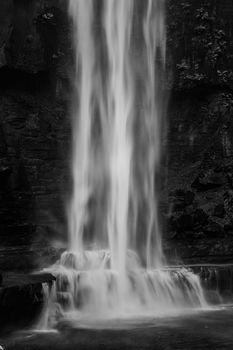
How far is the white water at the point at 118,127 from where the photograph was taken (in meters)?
15.8

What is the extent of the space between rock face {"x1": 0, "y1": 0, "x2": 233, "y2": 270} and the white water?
0.47 meters

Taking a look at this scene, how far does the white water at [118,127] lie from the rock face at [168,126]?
47cm

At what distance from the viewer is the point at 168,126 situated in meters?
17.7

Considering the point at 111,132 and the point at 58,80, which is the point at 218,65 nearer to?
the point at 111,132

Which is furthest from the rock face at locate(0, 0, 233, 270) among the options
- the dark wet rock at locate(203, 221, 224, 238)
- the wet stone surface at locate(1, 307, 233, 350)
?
the wet stone surface at locate(1, 307, 233, 350)

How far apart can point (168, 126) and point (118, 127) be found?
6.65 feet

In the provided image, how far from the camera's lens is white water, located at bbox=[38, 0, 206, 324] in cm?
1577

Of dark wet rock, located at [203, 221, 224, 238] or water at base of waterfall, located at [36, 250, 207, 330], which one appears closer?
water at base of waterfall, located at [36, 250, 207, 330]

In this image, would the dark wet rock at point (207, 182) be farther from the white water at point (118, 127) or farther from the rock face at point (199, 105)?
the white water at point (118, 127)

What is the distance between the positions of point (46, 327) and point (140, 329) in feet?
6.31

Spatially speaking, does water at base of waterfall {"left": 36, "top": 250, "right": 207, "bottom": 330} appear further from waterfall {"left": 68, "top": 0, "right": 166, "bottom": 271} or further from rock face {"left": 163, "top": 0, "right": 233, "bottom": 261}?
rock face {"left": 163, "top": 0, "right": 233, "bottom": 261}

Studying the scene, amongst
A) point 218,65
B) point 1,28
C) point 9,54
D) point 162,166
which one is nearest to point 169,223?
point 162,166

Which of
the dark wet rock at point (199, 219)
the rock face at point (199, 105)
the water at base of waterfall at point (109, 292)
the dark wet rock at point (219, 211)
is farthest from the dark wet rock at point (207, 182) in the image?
the water at base of waterfall at point (109, 292)

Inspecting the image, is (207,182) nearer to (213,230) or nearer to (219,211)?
(219,211)
